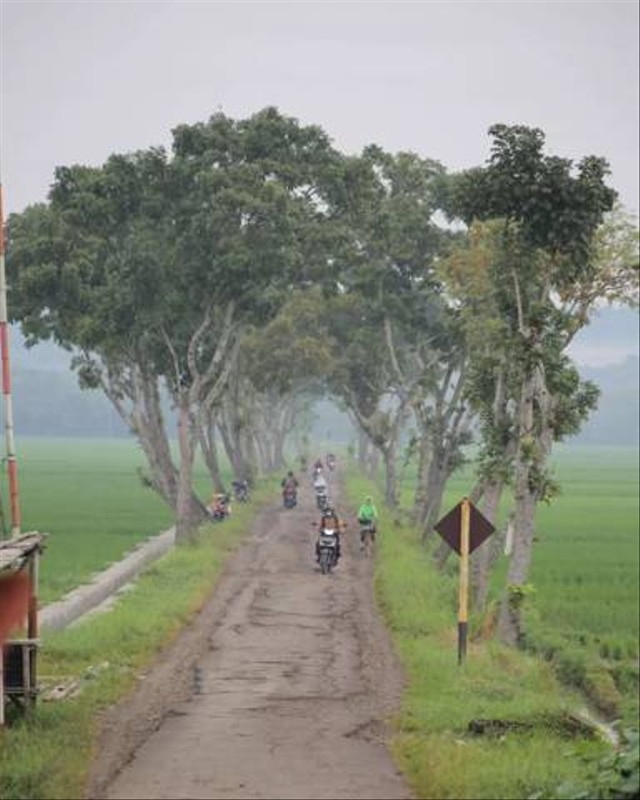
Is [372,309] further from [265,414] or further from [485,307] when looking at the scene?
[265,414]

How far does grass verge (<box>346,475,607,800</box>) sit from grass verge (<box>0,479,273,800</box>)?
133 inches

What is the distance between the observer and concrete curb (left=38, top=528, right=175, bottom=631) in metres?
25.6

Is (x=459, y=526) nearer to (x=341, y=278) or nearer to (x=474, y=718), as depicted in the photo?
(x=474, y=718)

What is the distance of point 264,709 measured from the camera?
15859mm

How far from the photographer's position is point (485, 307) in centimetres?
3391

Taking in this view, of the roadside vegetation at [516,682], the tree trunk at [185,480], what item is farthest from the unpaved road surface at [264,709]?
the tree trunk at [185,480]

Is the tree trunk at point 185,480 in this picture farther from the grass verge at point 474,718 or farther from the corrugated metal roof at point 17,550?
the corrugated metal roof at point 17,550

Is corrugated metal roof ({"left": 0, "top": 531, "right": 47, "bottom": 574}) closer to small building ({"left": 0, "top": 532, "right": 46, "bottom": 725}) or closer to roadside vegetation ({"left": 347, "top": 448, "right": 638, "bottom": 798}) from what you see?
small building ({"left": 0, "top": 532, "right": 46, "bottom": 725})

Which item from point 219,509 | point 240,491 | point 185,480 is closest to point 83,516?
point 240,491

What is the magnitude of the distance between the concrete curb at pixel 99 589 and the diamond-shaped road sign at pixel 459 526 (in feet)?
29.6

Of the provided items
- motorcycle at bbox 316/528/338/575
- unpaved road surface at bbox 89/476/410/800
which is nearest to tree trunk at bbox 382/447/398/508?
motorcycle at bbox 316/528/338/575

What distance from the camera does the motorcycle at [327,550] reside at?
31984 mm

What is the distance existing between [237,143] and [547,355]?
53.2 feet

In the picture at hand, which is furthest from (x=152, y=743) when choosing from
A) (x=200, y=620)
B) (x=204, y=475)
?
(x=204, y=475)
